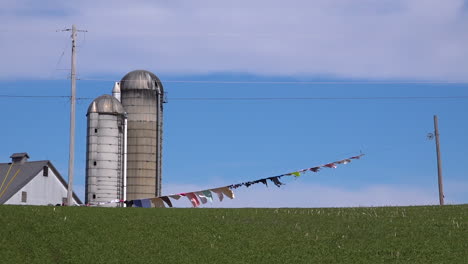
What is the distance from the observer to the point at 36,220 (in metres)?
34.2

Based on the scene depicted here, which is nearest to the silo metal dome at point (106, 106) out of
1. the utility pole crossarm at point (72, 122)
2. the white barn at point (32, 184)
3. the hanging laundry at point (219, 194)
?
the white barn at point (32, 184)

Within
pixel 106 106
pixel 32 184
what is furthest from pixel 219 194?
pixel 32 184

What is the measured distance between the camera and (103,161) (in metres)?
73.1

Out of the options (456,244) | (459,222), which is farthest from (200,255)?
(459,222)

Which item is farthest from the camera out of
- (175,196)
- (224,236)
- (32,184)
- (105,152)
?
(32,184)

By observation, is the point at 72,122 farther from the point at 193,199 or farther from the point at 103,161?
the point at 103,161

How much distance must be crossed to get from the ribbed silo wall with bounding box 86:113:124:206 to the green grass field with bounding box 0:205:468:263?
34.7 meters

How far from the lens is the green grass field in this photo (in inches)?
1161

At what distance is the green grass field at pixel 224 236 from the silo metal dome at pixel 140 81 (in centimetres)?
3952

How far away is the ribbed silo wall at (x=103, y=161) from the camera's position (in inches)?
2874

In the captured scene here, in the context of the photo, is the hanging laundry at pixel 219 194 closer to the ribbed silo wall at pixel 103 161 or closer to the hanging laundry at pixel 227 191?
the hanging laundry at pixel 227 191

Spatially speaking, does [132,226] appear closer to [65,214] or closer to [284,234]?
[65,214]

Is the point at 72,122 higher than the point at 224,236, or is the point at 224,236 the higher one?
the point at 72,122

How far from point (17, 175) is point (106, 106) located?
12636mm
